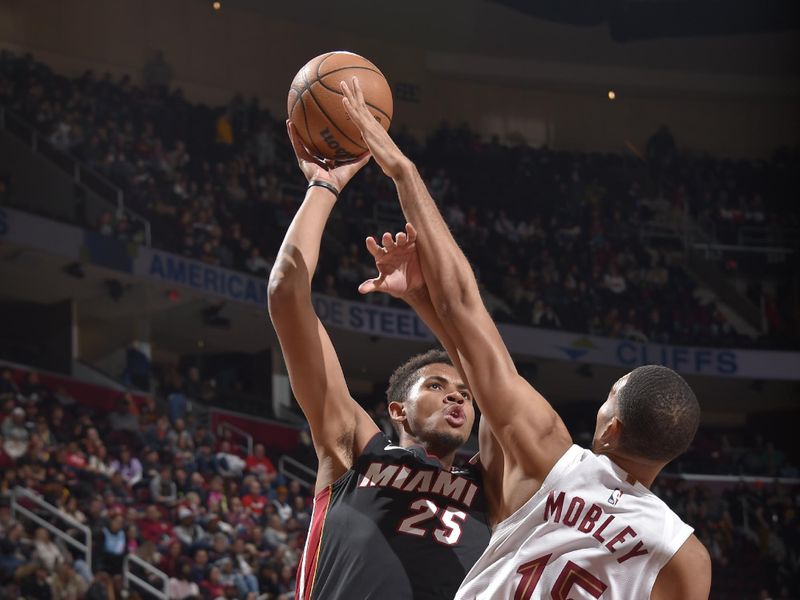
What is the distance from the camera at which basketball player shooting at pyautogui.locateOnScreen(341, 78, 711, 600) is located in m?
2.64

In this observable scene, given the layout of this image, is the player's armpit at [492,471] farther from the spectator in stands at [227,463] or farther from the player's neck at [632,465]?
the spectator in stands at [227,463]

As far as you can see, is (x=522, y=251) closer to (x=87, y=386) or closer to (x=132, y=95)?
(x=132, y=95)

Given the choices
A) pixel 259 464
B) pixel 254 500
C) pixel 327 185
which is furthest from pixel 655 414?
pixel 259 464

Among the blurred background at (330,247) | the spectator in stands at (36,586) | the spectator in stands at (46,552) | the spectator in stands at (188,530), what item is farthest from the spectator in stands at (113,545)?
the spectator in stands at (36,586)

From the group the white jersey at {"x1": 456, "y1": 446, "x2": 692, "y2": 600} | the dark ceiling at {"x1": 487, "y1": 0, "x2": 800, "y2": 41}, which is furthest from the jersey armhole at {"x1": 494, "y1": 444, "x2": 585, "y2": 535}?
the dark ceiling at {"x1": 487, "y1": 0, "x2": 800, "y2": 41}

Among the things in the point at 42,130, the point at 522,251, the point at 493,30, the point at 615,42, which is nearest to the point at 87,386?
the point at 42,130

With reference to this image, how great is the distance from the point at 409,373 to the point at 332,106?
92 centimetres

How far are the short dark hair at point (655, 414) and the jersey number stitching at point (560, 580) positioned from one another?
319mm

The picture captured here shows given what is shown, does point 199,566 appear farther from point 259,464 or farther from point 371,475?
point 371,475

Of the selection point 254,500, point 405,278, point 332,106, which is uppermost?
point 332,106

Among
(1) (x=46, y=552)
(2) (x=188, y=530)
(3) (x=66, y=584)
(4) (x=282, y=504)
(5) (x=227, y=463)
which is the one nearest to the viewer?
(3) (x=66, y=584)

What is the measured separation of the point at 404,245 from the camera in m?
3.24

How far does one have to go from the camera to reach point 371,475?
345 centimetres

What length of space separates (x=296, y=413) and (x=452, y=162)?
270 inches
